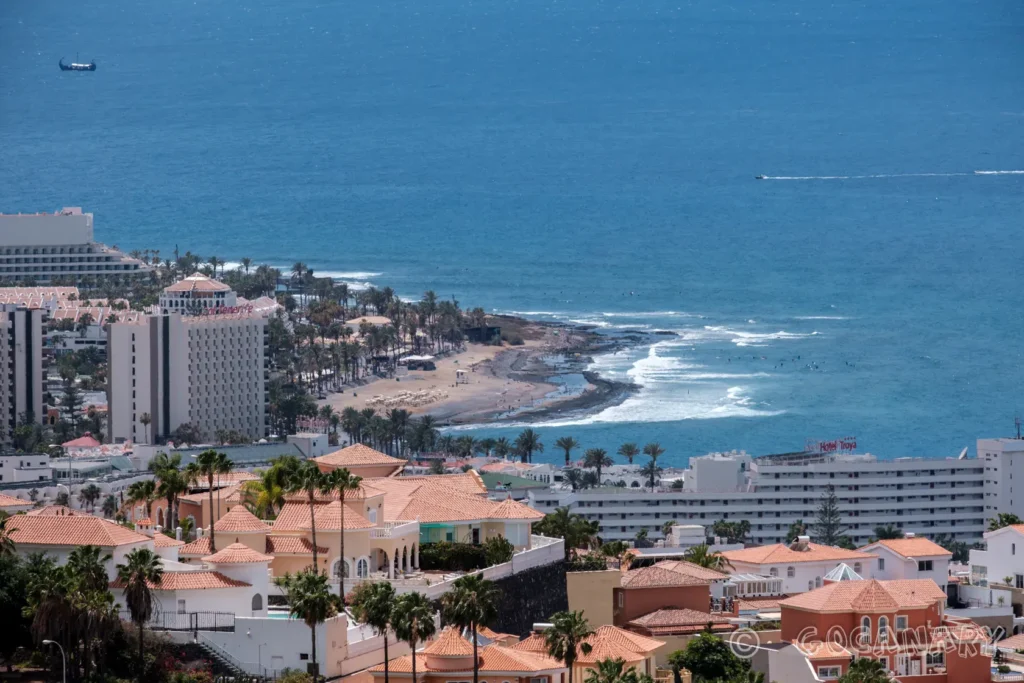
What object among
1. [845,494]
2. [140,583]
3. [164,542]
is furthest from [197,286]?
[140,583]

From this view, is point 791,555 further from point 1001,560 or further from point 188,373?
point 188,373

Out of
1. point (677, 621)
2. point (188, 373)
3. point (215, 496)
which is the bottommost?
point (677, 621)

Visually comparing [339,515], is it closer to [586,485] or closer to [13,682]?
[13,682]

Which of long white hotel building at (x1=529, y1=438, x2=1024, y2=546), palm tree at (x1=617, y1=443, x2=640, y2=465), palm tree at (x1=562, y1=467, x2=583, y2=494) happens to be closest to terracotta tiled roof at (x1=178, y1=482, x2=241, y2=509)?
long white hotel building at (x1=529, y1=438, x2=1024, y2=546)

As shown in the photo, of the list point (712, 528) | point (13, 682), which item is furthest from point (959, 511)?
point (13, 682)

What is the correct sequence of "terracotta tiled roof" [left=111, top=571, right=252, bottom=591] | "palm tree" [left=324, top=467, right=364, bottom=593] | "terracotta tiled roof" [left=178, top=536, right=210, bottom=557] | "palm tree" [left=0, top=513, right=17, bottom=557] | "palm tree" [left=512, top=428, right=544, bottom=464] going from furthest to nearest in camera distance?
"palm tree" [left=512, top=428, right=544, bottom=464] < "palm tree" [left=324, top=467, right=364, bottom=593] < "terracotta tiled roof" [left=178, top=536, right=210, bottom=557] < "palm tree" [left=0, top=513, right=17, bottom=557] < "terracotta tiled roof" [left=111, top=571, right=252, bottom=591]

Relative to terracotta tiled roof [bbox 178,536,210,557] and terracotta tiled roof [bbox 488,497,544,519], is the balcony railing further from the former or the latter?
terracotta tiled roof [bbox 178,536,210,557]
